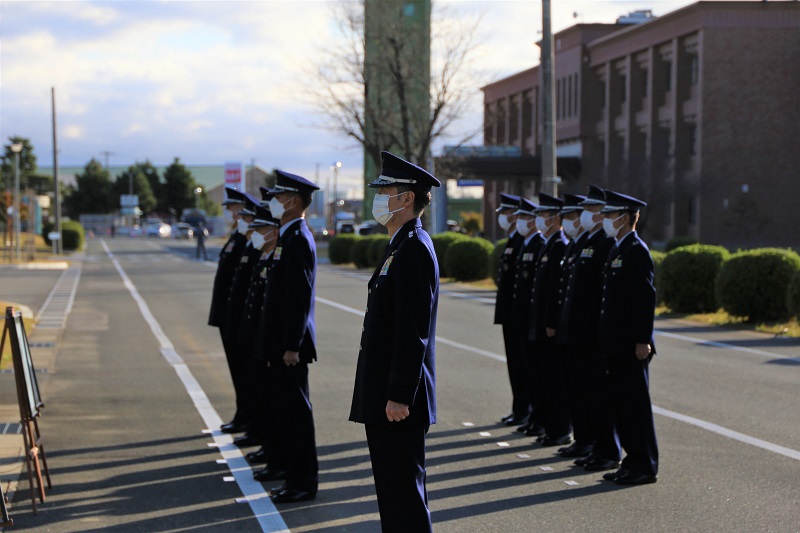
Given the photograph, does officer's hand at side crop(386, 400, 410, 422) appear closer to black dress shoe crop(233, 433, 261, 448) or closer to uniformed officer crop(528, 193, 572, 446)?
uniformed officer crop(528, 193, 572, 446)

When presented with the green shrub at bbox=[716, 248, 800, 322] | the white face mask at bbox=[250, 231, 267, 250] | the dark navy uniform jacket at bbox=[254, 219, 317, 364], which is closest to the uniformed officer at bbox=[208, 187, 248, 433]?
the white face mask at bbox=[250, 231, 267, 250]

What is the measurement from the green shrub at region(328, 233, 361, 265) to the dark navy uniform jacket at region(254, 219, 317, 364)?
39075 millimetres

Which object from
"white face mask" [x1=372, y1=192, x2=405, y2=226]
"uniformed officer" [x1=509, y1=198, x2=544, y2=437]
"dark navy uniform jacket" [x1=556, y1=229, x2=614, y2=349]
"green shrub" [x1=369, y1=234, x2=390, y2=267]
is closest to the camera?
"white face mask" [x1=372, y1=192, x2=405, y2=226]

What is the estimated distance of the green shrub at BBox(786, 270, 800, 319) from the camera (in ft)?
59.1

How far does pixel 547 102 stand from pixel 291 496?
19.5 meters

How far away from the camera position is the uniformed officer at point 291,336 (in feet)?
25.2

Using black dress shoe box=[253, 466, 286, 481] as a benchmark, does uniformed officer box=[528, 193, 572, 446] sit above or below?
above

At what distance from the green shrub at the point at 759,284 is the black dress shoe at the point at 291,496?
1356cm

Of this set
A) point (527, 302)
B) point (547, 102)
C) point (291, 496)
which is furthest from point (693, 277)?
point (291, 496)

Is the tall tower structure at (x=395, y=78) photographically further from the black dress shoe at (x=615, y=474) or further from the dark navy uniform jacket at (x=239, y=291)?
the black dress shoe at (x=615, y=474)

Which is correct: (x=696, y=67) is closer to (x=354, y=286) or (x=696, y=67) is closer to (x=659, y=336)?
(x=354, y=286)

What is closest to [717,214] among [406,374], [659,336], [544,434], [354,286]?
[354,286]

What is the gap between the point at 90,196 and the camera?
5197 inches

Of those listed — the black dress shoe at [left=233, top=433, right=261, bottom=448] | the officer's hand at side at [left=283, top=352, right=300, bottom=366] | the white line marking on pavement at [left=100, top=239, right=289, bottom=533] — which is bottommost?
the white line marking on pavement at [left=100, top=239, right=289, bottom=533]
